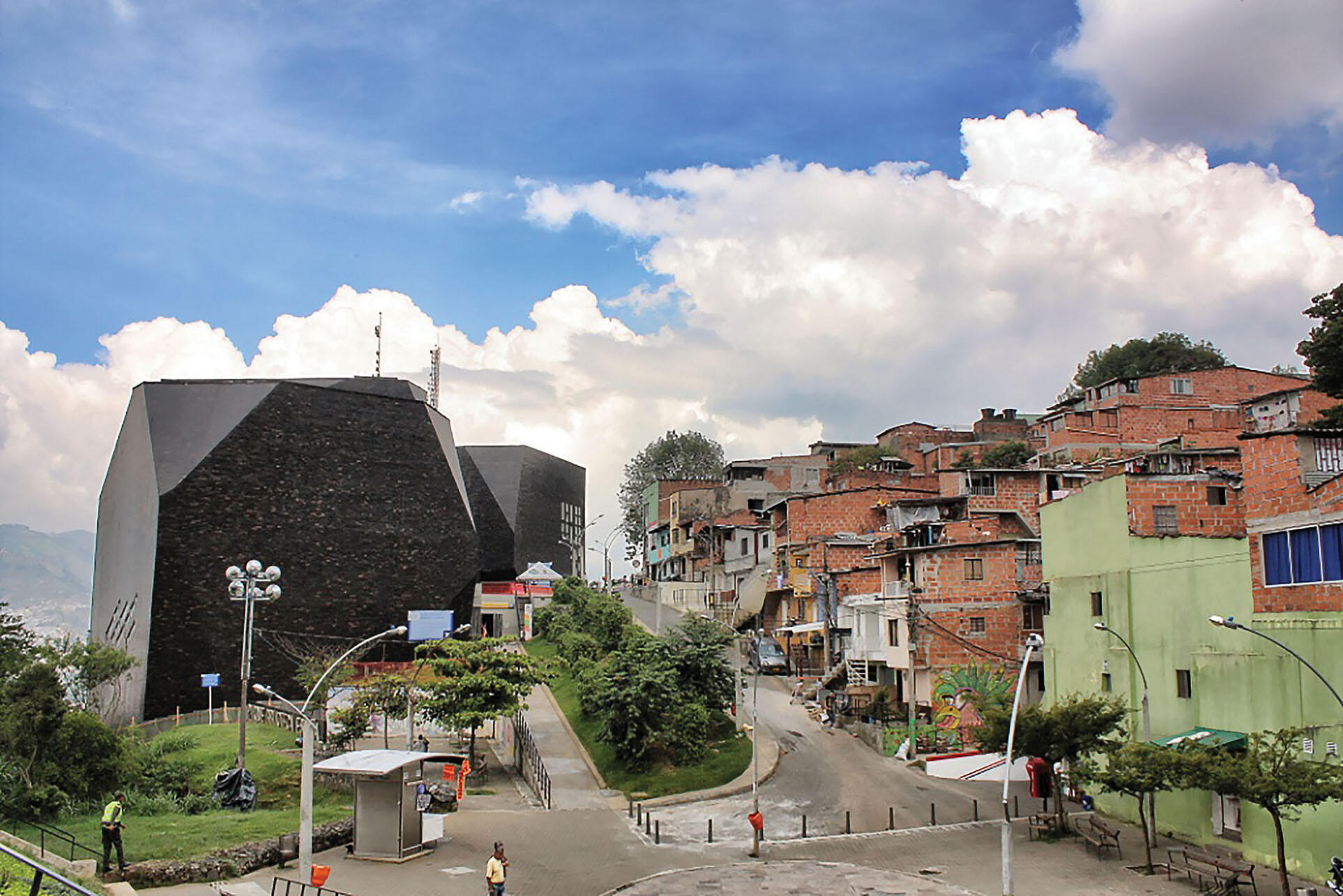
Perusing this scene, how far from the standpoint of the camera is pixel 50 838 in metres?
25.6

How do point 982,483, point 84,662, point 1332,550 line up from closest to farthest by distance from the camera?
point 1332,550 → point 84,662 → point 982,483

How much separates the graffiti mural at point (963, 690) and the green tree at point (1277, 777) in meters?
17.2

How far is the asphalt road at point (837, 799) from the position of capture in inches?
1184

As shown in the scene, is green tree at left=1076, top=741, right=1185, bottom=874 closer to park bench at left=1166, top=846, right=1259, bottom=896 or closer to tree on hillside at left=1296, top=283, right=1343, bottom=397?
park bench at left=1166, top=846, right=1259, bottom=896

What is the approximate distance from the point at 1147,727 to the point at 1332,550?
22.4ft

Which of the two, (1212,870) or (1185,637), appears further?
(1185,637)

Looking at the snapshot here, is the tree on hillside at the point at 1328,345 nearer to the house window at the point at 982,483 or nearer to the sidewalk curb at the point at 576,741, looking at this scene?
the house window at the point at 982,483

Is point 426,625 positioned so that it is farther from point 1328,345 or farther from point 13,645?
point 1328,345

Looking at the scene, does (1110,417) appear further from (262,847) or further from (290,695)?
(262,847)

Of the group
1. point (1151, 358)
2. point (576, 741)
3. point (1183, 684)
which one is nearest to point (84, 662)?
point (576, 741)

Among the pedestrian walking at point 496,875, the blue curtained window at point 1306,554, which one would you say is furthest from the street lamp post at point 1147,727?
the pedestrian walking at point 496,875

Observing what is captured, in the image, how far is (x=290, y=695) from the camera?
51.7 meters

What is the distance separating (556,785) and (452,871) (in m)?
11.6

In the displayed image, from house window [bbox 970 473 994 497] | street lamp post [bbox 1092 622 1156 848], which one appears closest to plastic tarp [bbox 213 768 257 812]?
street lamp post [bbox 1092 622 1156 848]
